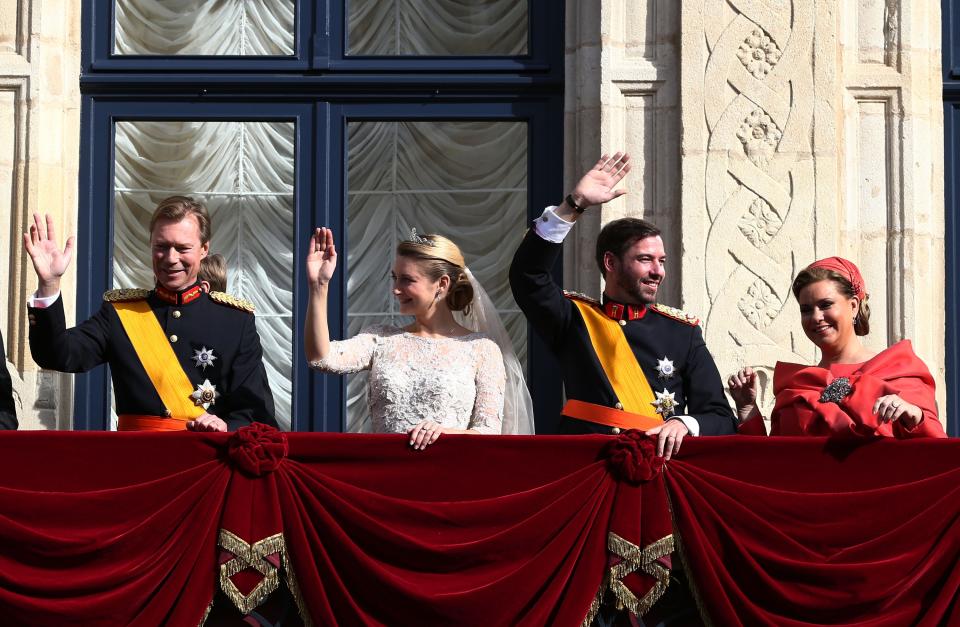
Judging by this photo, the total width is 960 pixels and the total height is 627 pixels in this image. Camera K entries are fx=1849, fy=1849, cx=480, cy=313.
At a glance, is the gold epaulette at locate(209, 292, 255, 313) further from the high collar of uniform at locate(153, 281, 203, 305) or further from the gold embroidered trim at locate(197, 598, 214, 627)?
the gold embroidered trim at locate(197, 598, 214, 627)

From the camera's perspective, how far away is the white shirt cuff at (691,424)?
670 centimetres

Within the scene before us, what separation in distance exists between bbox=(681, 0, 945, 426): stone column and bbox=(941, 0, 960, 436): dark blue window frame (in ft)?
0.45

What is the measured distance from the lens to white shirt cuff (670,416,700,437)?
22.0 ft

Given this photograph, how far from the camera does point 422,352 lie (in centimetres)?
711

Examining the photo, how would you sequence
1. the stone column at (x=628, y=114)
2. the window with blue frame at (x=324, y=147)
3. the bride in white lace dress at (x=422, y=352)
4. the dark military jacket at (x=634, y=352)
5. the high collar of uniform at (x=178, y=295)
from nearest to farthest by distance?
the bride in white lace dress at (x=422, y=352), the dark military jacket at (x=634, y=352), the high collar of uniform at (x=178, y=295), the stone column at (x=628, y=114), the window with blue frame at (x=324, y=147)

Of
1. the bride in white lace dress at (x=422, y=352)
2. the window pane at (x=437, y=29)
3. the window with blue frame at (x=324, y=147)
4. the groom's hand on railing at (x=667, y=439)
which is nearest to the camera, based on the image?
the groom's hand on railing at (x=667, y=439)

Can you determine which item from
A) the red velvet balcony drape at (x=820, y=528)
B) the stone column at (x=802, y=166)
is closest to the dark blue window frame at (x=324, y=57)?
the stone column at (x=802, y=166)

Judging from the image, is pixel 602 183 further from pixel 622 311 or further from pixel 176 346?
pixel 176 346

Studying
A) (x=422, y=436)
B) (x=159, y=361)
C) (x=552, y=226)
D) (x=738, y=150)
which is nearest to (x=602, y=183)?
(x=552, y=226)

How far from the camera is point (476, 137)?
883 centimetres

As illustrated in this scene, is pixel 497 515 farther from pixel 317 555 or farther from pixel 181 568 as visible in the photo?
pixel 181 568

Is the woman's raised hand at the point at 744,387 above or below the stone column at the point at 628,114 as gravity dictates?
below

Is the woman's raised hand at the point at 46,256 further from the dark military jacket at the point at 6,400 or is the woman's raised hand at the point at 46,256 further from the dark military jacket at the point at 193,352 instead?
the dark military jacket at the point at 6,400

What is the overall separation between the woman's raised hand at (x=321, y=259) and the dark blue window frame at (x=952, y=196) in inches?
123
